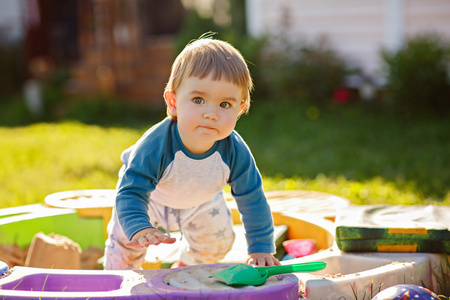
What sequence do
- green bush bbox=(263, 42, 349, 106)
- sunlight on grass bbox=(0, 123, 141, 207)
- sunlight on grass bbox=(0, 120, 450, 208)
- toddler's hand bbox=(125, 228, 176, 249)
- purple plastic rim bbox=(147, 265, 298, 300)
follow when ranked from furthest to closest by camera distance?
green bush bbox=(263, 42, 349, 106)
sunlight on grass bbox=(0, 123, 141, 207)
sunlight on grass bbox=(0, 120, 450, 208)
toddler's hand bbox=(125, 228, 176, 249)
purple plastic rim bbox=(147, 265, 298, 300)

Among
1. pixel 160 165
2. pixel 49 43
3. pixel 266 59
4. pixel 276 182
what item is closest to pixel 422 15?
pixel 266 59

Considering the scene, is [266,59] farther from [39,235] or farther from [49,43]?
[49,43]

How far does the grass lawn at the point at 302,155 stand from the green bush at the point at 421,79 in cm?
28

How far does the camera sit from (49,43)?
12102 millimetres

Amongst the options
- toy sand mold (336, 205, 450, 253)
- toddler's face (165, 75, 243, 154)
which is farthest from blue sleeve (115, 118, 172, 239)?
toy sand mold (336, 205, 450, 253)

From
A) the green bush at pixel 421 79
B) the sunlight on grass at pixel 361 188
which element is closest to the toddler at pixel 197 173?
the sunlight on grass at pixel 361 188

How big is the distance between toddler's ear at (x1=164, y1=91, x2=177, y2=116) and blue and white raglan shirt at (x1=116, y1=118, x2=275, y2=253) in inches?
1.8

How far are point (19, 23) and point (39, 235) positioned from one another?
35.9 feet

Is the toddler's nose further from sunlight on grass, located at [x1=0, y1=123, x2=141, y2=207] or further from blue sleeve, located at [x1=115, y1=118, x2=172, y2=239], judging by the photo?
sunlight on grass, located at [x1=0, y1=123, x2=141, y2=207]

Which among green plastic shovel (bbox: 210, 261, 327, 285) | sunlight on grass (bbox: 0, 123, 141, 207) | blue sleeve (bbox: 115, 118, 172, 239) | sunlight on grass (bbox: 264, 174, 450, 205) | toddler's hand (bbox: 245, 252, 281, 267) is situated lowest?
sunlight on grass (bbox: 0, 123, 141, 207)

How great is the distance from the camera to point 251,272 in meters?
1.64

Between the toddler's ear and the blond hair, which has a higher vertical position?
the blond hair

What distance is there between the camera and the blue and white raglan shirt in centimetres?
189

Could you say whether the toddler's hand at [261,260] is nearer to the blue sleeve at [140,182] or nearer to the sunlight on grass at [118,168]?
the blue sleeve at [140,182]
